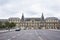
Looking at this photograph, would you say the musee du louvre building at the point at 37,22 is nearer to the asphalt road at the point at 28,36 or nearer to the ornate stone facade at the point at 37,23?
the ornate stone facade at the point at 37,23

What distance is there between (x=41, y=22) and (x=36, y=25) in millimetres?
7382

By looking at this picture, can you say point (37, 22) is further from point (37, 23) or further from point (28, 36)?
point (28, 36)

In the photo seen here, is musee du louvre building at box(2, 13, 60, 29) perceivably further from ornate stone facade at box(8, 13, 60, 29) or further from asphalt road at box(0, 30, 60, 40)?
asphalt road at box(0, 30, 60, 40)

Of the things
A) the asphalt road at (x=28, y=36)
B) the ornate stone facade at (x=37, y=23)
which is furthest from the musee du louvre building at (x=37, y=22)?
the asphalt road at (x=28, y=36)

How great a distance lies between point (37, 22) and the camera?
646 ft

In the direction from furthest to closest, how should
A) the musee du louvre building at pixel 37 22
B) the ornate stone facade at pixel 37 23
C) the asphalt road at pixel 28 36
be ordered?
the musee du louvre building at pixel 37 22 → the ornate stone facade at pixel 37 23 → the asphalt road at pixel 28 36

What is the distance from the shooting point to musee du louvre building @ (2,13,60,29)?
183 m

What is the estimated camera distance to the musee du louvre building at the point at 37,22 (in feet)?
600

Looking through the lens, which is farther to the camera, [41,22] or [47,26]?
[41,22]

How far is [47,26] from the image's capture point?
181 meters

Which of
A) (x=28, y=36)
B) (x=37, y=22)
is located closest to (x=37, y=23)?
(x=37, y=22)

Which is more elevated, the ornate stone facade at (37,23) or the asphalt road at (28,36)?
the asphalt road at (28,36)

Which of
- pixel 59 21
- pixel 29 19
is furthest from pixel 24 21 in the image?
pixel 59 21

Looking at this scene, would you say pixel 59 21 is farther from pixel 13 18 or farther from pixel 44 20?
pixel 13 18
